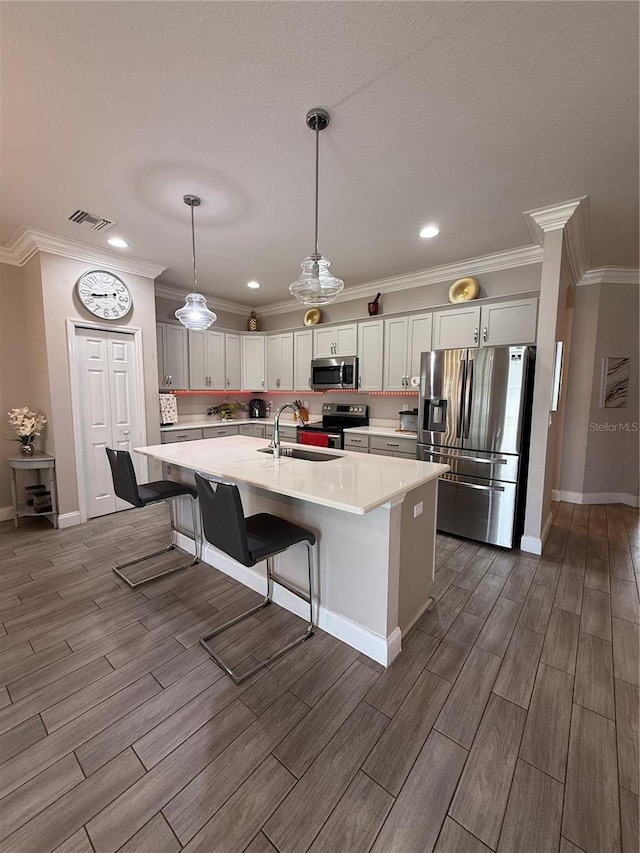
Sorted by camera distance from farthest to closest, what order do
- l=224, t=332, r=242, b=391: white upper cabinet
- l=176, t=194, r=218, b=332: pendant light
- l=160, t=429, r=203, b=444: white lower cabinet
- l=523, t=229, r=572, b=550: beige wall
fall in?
l=224, t=332, r=242, b=391: white upper cabinet
l=160, t=429, r=203, b=444: white lower cabinet
l=523, t=229, r=572, b=550: beige wall
l=176, t=194, r=218, b=332: pendant light

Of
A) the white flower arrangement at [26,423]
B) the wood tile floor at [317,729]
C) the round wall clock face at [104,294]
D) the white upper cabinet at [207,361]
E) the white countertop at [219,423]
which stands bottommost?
the wood tile floor at [317,729]

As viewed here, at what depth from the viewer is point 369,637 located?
1.88 meters

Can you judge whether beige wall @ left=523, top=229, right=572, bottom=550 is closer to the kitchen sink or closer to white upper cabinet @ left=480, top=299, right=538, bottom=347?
white upper cabinet @ left=480, top=299, right=538, bottom=347

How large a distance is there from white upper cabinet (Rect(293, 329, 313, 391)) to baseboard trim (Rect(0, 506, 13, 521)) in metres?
3.75

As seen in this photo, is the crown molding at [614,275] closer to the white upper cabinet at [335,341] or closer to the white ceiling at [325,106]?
the white ceiling at [325,106]

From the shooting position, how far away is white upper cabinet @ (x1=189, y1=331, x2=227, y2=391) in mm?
5102

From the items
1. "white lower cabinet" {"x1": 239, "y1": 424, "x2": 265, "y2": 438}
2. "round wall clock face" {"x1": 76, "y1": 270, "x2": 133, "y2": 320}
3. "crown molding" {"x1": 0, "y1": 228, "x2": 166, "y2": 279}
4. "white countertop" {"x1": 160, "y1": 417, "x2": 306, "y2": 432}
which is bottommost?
"white lower cabinet" {"x1": 239, "y1": 424, "x2": 265, "y2": 438}

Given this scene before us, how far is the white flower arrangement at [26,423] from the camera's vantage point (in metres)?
3.52

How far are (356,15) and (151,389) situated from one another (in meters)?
3.82

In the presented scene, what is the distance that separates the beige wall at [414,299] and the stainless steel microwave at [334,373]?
63 centimetres

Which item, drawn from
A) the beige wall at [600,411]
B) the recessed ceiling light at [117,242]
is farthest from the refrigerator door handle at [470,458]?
the recessed ceiling light at [117,242]

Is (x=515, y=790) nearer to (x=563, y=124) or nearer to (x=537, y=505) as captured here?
(x=537, y=505)

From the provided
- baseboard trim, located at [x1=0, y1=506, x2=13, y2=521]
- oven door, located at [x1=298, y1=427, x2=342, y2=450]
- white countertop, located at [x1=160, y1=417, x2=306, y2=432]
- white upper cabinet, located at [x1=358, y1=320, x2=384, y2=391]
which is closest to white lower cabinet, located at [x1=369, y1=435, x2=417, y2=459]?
oven door, located at [x1=298, y1=427, x2=342, y2=450]

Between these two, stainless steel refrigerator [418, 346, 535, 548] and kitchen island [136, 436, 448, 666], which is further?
stainless steel refrigerator [418, 346, 535, 548]
